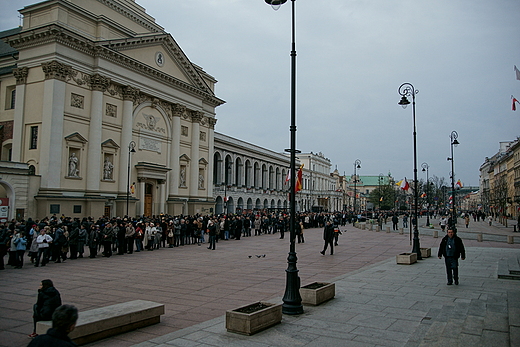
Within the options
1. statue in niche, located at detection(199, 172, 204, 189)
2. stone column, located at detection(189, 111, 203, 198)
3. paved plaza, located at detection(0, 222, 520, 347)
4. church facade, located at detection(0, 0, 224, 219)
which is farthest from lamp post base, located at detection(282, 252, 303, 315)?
statue in niche, located at detection(199, 172, 204, 189)

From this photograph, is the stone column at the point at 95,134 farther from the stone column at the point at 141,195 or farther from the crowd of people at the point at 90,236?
the crowd of people at the point at 90,236

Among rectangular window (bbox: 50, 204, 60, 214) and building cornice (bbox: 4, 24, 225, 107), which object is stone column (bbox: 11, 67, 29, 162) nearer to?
building cornice (bbox: 4, 24, 225, 107)

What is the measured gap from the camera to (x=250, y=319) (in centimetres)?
734

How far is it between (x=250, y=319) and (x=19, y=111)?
101ft

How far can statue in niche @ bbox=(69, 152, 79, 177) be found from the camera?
101ft

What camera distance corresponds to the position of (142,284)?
1242 centimetres

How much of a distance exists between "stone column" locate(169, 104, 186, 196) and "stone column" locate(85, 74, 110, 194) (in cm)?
938

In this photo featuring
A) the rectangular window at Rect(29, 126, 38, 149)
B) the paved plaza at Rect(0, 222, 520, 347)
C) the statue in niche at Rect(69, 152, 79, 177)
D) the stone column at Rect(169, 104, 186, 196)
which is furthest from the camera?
the stone column at Rect(169, 104, 186, 196)

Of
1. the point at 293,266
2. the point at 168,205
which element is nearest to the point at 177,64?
the point at 168,205

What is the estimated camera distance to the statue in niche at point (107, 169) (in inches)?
1336

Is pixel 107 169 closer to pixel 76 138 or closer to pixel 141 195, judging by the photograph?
pixel 76 138

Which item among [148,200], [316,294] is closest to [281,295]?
[316,294]

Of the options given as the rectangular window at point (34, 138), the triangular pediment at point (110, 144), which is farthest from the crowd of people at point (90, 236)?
the triangular pediment at point (110, 144)

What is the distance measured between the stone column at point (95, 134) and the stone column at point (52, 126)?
2.64 metres
